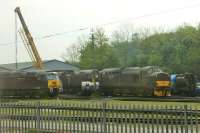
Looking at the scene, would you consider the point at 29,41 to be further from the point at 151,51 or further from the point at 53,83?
the point at 151,51

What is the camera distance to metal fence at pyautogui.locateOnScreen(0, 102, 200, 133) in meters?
13.3

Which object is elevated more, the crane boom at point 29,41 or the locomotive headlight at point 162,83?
the crane boom at point 29,41

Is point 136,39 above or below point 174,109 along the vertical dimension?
above

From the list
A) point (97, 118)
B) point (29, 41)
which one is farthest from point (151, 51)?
point (97, 118)

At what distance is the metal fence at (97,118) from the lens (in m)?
13.3

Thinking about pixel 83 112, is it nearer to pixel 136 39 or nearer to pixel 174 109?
pixel 174 109

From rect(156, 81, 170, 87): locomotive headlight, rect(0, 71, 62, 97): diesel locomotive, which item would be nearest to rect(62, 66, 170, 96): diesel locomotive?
rect(156, 81, 170, 87): locomotive headlight

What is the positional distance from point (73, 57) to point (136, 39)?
28898 mm

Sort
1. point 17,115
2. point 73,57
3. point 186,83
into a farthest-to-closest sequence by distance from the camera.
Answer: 1. point 73,57
2. point 186,83
3. point 17,115

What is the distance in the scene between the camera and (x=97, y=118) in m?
14.9

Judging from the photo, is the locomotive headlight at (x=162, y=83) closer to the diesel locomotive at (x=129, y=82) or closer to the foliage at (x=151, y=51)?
the diesel locomotive at (x=129, y=82)

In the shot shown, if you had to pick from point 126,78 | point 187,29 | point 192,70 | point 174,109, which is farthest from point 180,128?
point 187,29

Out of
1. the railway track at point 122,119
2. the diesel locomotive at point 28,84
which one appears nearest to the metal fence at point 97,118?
the railway track at point 122,119

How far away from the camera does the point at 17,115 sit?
17594 millimetres
